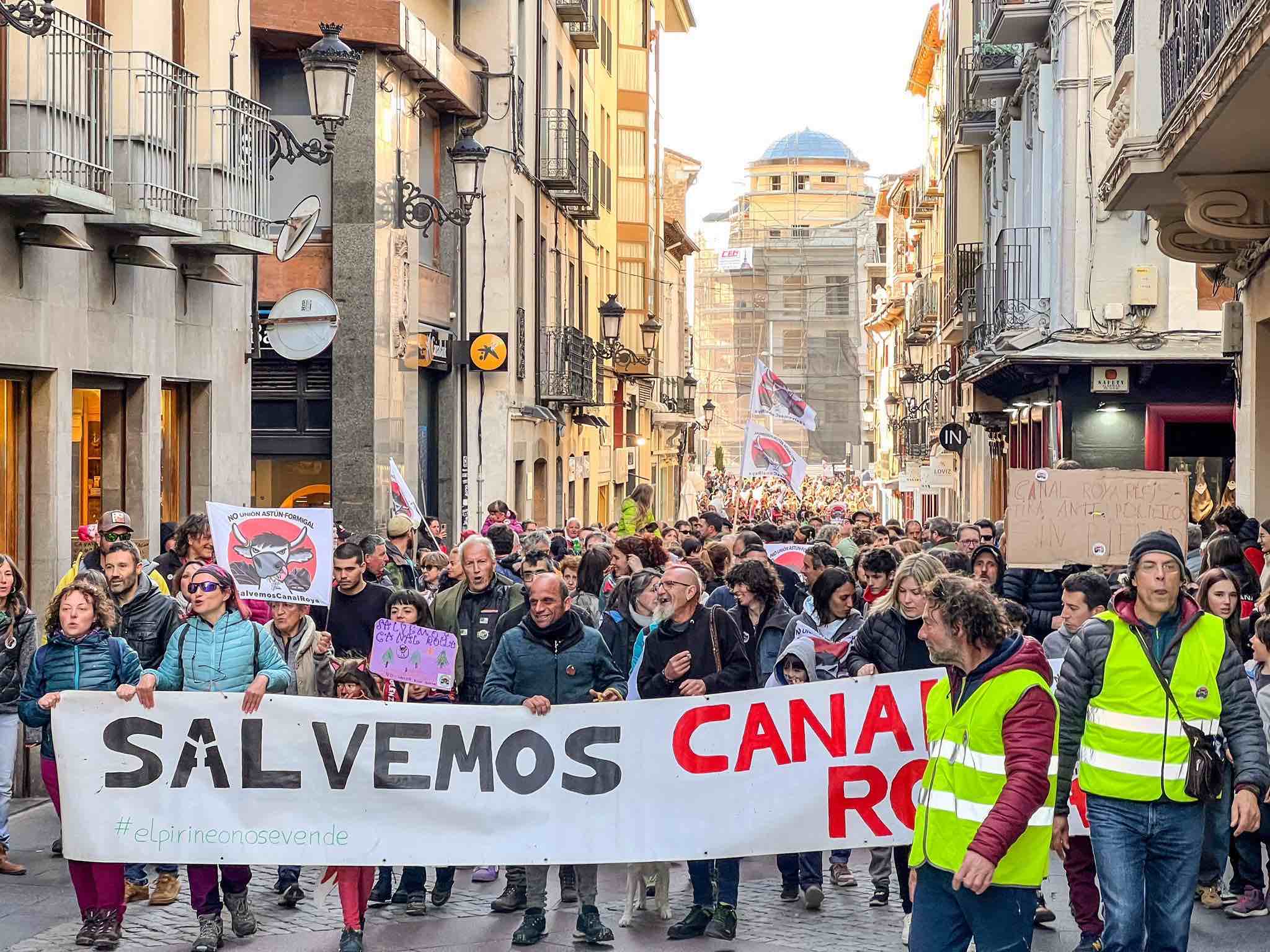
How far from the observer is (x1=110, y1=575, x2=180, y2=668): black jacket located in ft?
32.3

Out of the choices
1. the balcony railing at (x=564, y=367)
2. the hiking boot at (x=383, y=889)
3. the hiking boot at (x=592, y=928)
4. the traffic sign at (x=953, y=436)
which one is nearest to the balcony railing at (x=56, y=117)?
the hiking boot at (x=383, y=889)

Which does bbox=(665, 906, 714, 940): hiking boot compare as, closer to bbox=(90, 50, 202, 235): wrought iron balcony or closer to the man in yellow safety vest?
the man in yellow safety vest

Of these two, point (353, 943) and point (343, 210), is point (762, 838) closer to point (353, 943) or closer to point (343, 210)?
point (353, 943)

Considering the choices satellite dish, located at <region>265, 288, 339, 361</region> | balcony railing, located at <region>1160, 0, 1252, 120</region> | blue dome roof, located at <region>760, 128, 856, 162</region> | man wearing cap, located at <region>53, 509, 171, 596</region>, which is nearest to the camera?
balcony railing, located at <region>1160, 0, 1252, 120</region>

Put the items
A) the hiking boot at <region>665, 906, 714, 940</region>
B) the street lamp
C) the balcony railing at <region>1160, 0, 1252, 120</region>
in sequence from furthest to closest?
the street lamp < the balcony railing at <region>1160, 0, 1252, 120</region> < the hiking boot at <region>665, 906, 714, 940</region>

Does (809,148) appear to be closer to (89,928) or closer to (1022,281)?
(1022,281)

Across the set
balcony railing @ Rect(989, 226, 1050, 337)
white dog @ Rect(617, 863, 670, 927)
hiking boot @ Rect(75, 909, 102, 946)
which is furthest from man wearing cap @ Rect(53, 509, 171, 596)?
balcony railing @ Rect(989, 226, 1050, 337)

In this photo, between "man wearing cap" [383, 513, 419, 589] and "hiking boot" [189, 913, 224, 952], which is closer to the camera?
"hiking boot" [189, 913, 224, 952]

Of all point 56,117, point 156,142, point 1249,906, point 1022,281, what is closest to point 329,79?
point 156,142

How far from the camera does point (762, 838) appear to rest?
895 cm

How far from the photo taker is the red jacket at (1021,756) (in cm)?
587

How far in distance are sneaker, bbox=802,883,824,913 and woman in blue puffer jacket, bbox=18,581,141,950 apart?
332 cm

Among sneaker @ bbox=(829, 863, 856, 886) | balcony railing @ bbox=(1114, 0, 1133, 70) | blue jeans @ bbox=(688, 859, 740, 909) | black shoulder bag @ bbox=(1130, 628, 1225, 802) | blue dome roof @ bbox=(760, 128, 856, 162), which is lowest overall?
sneaker @ bbox=(829, 863, 856, 886)

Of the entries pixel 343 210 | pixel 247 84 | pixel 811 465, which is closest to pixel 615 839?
pixel 247 84
